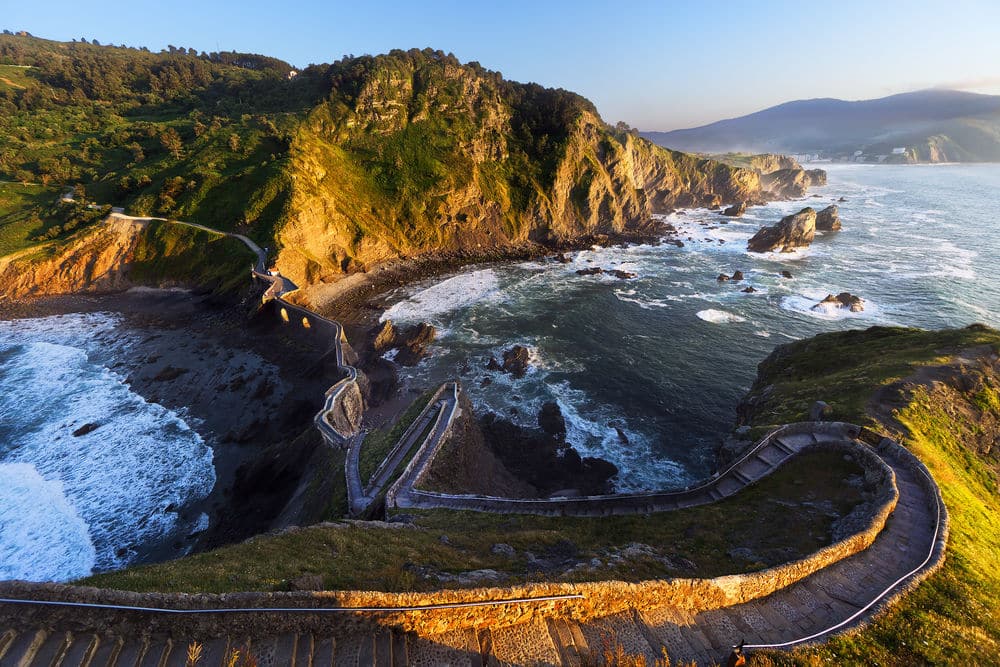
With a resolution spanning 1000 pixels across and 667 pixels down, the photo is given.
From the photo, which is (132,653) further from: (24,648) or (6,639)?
(6,639)

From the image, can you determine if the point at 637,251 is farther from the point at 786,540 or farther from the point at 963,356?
the point at 786,540

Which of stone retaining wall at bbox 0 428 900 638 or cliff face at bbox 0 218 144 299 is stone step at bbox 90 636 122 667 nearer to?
stone retaining wall at bbox 0 428 900 638

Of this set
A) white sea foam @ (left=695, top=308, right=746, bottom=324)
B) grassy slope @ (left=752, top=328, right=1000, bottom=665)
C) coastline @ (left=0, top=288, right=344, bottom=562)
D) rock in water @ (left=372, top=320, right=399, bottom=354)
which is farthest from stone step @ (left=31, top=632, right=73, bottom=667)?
white sea foam @ (left=695, top=308, right=746, bottom=324)

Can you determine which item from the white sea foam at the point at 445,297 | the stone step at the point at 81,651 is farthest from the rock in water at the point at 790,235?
the stone step at the point at 81,651

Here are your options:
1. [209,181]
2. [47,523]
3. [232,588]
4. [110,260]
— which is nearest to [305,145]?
[209,181]

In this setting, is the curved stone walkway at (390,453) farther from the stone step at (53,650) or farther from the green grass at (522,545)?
the stone step at (53,650)

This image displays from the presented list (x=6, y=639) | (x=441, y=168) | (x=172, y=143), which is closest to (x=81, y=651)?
(x=6, y=639)

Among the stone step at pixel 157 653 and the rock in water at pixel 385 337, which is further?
the rock in water at pixel 385 337
